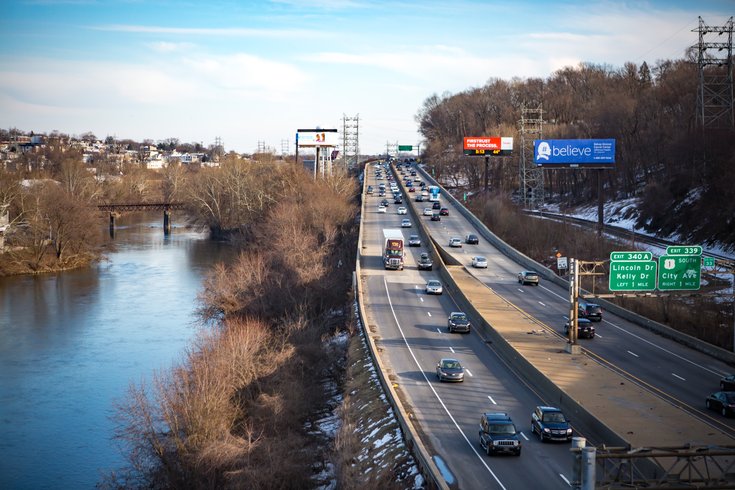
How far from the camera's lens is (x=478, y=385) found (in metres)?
31.2

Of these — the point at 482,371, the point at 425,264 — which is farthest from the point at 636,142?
the point at 482,371

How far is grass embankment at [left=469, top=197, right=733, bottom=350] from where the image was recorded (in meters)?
43.1

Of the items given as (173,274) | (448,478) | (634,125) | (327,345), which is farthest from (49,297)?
(634,125)

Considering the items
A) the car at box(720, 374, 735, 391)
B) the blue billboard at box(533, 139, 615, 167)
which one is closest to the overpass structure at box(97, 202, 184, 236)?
the blue billboard at box(533, 139, 615, 167)

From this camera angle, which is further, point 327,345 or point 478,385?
point 327,345

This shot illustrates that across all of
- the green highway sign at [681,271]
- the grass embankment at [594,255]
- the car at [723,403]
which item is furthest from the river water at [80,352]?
the grass embankment at [594,255]

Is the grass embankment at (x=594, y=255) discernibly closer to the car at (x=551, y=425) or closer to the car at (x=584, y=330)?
the car at (x=584, y=330)

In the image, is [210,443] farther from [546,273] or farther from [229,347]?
[546,273]

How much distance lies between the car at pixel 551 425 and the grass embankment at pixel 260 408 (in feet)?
14.6

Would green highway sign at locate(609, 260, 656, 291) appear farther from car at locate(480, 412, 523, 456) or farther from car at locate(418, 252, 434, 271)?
car at locate(418, 252, 434, 271)

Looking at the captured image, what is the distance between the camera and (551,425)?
80.0ft

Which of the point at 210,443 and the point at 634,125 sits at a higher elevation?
the point at 634,125

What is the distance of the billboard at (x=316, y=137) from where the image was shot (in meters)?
128

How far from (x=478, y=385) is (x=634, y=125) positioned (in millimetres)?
78226
